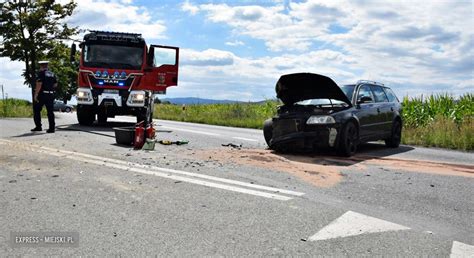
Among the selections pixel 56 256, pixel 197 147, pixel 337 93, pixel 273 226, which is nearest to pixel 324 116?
pixel 337 93

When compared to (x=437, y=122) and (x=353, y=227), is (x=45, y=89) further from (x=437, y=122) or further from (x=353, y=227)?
(x=437, y=122)

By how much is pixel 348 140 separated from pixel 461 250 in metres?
5.45

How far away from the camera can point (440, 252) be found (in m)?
3.61

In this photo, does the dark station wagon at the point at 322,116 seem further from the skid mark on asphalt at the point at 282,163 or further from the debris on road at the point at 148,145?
the debris on road at the point at 148,145

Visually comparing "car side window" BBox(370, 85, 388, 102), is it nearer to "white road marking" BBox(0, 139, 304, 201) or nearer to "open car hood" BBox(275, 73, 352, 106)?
"open car hood" BBox(275, 73, 352, 106)

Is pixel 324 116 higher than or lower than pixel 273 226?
higher

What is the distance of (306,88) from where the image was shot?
955 cm

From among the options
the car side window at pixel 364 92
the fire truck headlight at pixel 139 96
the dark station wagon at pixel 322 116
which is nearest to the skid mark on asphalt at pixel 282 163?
the dark station wagon at pixel 322 116

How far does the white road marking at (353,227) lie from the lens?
3.97m

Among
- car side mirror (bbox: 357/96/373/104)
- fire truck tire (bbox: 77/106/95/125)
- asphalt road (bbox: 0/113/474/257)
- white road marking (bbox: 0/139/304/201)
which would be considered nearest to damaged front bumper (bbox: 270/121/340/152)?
asphalt road (bbox: 0/113/474/257)

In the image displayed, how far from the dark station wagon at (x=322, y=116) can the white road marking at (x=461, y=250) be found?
4.99 meters

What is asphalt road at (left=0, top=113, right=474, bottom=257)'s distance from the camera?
3.69 metres

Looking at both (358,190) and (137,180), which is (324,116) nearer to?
(358,190)

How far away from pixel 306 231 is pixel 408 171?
4111mm
